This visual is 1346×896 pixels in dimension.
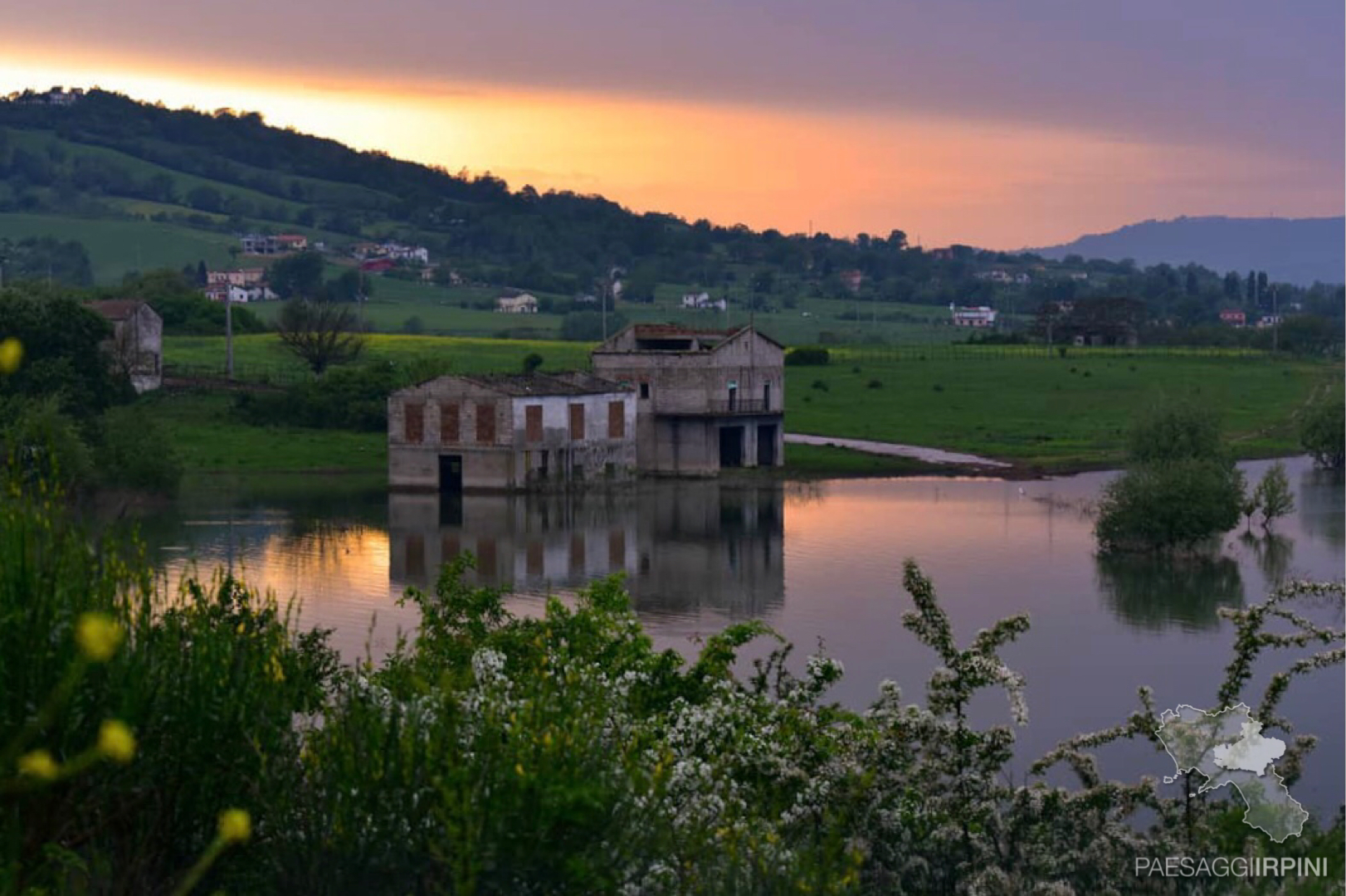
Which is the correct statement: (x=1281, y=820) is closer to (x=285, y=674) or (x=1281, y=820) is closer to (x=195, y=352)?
(x=285, y=674)

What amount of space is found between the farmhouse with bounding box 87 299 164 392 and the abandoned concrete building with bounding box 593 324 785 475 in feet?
75.0

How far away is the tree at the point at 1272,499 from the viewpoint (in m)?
67.6

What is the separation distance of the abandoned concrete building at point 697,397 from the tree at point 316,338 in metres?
29.3

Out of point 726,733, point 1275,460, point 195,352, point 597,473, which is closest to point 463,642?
point 726,733

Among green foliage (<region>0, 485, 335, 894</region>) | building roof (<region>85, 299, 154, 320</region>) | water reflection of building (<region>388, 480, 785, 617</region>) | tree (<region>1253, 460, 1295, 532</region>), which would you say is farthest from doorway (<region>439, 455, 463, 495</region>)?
green foliage (<region>0, 485, 335, 894</region>)

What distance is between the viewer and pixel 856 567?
5747 centimetres

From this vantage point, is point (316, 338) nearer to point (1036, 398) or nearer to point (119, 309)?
point (119, 309)

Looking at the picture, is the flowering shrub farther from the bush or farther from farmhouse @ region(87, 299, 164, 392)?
the bush

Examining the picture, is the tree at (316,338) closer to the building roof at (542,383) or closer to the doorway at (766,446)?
the building roof at (542,383)

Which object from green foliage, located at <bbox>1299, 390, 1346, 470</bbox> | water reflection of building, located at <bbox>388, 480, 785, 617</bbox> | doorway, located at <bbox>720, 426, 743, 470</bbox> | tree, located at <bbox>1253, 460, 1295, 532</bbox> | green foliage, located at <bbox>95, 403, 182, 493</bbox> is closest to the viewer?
water reflection of building, located at <bbox>388, 480, 785, 617</bbox>

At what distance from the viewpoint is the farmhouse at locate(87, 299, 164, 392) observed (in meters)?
92.4

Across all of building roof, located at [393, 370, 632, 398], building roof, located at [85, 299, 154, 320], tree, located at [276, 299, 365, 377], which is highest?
building roof, located at [85, 299, 154, 320]

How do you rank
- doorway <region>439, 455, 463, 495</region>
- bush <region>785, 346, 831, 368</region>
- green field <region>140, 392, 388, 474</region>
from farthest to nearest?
1. bush <region>785, 346, 831, 368</region>
2. green field <region>140, 392, 388, 474</region>
3. doorway <region>439, 455, 463, 495</region>

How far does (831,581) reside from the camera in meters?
54.9
